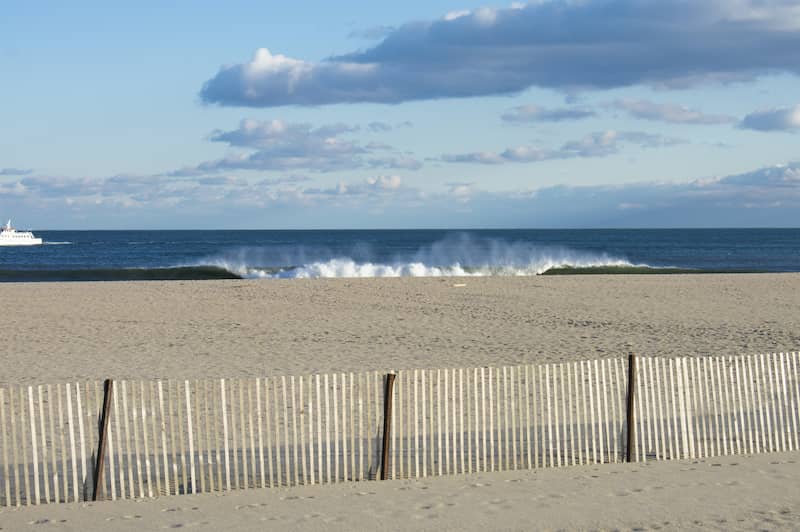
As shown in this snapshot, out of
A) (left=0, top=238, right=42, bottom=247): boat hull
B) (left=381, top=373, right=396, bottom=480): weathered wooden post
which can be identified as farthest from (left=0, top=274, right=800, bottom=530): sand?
(left=0, top=238, right=42, bottom=247): boat hull

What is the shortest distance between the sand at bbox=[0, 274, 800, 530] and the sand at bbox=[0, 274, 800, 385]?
0.27 feet

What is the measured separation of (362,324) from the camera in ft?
81.5

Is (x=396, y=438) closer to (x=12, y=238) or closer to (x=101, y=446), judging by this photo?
(x=101, y=446)

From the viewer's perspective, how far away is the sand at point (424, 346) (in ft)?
27.7

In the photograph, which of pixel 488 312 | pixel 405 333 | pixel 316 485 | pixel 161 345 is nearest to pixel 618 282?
pixel 488 312

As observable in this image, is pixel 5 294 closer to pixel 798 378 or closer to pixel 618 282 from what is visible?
pixel 618 282

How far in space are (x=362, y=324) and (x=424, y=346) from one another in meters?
4.47

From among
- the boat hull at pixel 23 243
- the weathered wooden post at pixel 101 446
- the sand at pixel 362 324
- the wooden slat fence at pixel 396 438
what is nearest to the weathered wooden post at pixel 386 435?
the wooden slat fence at pixel 396 438

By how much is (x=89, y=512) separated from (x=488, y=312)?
1988 cm

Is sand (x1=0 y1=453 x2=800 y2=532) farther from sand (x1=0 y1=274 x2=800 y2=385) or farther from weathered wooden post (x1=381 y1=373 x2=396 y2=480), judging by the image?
sand (x1=0 y1=274 x2=800 y2=385)

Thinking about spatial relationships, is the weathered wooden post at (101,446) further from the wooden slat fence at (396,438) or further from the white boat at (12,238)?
the white boat at (12,238)

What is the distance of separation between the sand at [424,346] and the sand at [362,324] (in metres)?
0.08

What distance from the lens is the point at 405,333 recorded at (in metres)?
22.9

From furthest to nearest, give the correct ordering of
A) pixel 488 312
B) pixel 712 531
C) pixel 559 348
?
1. pixel 488 312
2. pixel 559 348
3. pixel 712 531
